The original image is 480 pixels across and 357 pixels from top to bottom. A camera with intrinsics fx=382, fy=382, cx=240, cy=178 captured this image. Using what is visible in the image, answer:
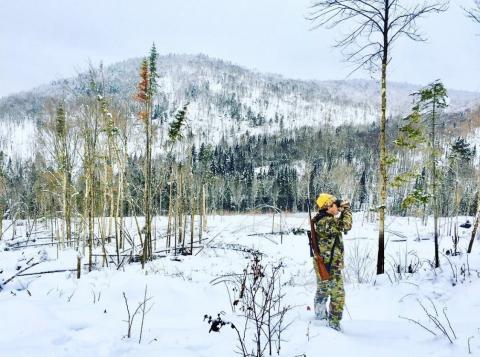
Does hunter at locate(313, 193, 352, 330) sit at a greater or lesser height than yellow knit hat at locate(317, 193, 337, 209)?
lesser

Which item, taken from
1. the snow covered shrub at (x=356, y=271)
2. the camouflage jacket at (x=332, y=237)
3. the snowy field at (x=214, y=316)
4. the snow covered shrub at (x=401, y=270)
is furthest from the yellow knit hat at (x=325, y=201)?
the snow covered shrub at (x=356, y=271)

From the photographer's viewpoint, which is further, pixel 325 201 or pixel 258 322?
pixel 325 201

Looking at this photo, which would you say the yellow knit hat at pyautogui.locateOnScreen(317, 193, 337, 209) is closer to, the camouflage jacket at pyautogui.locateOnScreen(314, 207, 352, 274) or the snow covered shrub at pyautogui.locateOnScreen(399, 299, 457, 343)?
the camouflage jacket at pyautogui.locateOnScreen(314, 207, 352, 274)

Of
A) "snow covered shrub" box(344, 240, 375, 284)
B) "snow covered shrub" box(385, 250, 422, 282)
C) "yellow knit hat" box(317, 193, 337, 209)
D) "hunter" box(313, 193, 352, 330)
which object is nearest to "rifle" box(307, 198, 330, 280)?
"hunter" box(313, 193, 352, 330)

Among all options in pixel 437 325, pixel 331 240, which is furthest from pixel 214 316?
pixel 437 325

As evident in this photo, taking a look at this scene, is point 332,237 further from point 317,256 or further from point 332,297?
point 332,297

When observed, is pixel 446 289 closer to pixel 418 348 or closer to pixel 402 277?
pixel 402 277

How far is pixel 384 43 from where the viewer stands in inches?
369

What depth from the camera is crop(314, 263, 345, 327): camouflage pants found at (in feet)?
15.2

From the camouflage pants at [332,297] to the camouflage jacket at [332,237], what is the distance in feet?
0.36

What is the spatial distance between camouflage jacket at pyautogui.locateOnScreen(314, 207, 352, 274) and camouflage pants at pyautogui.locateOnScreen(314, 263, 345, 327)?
111 mm

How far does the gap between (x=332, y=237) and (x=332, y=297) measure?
0.74 meters

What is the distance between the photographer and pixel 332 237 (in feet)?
16.1

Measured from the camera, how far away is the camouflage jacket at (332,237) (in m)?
4.85
